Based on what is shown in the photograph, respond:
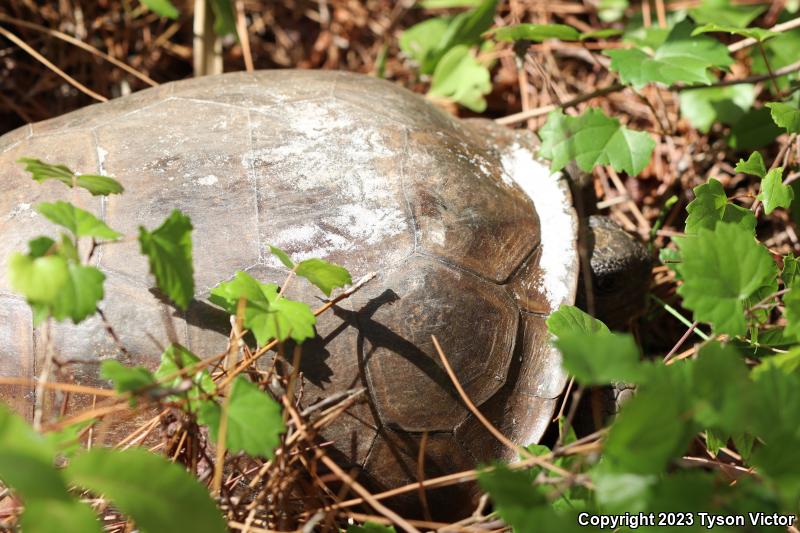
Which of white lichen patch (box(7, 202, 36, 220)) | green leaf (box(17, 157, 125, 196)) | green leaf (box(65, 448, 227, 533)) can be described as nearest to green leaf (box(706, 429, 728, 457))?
green leaf (box(65, 448, 227, 533))

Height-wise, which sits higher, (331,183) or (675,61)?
(675,61)

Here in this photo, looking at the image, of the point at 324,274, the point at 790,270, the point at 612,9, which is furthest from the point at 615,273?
the point at 612,9

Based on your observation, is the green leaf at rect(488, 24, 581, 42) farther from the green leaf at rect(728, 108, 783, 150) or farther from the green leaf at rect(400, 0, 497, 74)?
the green leaf at rect(728, 108, 783, 150)

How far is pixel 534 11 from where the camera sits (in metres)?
2.88

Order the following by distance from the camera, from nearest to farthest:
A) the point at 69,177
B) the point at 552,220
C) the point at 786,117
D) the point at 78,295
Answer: the point at 78,295 → the point at 69,177 → the point at 786,117 → the point at 552,220

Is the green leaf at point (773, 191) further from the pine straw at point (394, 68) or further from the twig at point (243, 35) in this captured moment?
the twig at point (243, 35)

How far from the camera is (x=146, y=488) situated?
2.88 ft

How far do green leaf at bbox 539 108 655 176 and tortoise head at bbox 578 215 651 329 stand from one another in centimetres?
21

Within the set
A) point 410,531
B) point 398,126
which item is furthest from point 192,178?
point 410,531

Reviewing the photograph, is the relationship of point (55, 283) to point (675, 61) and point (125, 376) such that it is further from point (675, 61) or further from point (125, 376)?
point (675, 61)

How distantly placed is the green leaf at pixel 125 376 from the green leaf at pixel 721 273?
3.07 feet

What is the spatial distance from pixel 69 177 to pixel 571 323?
1.06 metres

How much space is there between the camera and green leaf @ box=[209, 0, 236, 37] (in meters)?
2.48

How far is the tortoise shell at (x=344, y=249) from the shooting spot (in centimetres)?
146
